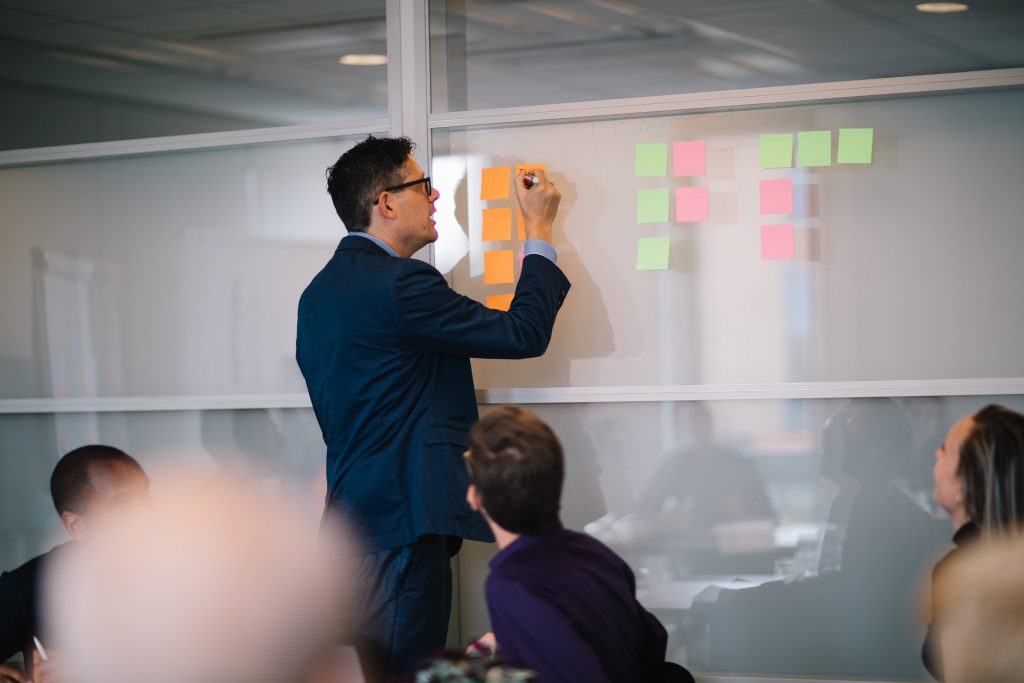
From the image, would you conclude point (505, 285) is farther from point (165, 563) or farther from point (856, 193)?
point (165, 563)

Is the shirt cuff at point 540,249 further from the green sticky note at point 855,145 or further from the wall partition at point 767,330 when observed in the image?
the green sticky note at point 855,145

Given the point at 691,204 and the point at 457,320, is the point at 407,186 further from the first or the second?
the point at 691,204

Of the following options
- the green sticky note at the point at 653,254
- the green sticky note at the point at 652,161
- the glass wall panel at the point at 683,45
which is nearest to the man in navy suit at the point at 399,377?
the green sticky note at the point at 653,254

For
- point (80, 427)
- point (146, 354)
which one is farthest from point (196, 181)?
point (80, 427)

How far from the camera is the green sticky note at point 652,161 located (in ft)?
9.57

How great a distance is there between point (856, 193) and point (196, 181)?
197 centimetres

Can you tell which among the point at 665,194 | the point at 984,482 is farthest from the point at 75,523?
the point at 984,482

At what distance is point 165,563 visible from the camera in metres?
1.81

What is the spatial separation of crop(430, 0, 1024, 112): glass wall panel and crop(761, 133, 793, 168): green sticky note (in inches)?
6.1

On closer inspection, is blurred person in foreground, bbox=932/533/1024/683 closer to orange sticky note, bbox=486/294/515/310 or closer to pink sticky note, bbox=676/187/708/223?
pink sticky note, bbox=676/187/708/223

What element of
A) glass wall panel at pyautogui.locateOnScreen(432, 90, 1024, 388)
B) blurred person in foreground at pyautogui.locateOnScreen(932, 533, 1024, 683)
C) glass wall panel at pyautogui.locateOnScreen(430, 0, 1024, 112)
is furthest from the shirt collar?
blurred person in foreground at pyautogui.locateOnScreen(932, 533, 1024, 683)

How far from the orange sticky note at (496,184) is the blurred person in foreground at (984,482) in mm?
1499

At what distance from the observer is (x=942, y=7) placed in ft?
9.17

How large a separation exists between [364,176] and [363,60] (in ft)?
2.25
